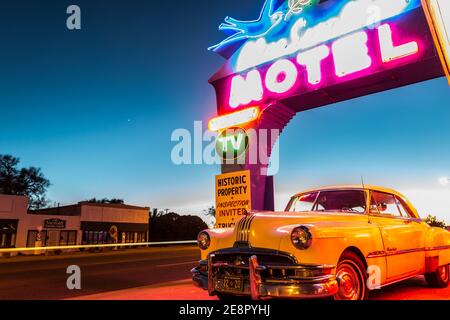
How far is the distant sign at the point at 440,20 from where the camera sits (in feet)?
17.9

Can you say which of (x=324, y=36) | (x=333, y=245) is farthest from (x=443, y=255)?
(x=324, y=36)

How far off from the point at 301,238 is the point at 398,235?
2240mm

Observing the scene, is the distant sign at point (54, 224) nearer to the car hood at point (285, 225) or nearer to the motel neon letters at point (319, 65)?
the motel neon letters at point (319, 65)

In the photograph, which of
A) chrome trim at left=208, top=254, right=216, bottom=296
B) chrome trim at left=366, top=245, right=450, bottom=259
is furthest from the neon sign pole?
chrome trim at left=208, top=254, right=216, bottom=296

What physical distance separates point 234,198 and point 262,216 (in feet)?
12.1

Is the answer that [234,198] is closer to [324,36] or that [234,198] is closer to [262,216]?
[262,216]

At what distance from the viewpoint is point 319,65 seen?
386 inches

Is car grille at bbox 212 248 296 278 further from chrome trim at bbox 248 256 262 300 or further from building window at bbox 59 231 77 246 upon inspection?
building window at bbox 59 231 77 246

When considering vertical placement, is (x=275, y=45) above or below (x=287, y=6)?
below

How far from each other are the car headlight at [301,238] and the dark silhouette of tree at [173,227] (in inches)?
1748

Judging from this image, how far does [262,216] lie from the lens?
511 centimetres

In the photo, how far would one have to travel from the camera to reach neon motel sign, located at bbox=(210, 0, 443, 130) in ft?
28.0

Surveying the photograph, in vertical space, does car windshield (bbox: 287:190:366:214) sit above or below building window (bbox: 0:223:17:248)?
below

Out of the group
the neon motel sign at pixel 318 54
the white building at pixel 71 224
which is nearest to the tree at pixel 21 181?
the white building at pixel 71 224
